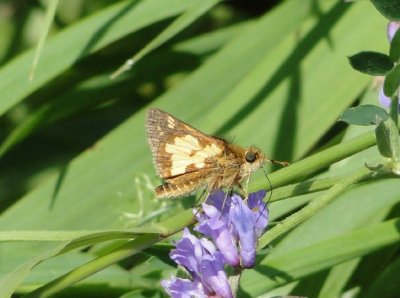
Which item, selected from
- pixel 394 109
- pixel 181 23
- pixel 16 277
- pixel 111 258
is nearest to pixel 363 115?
pixel 394 109

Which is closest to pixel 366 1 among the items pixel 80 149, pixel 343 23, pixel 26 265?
pixel 343 23

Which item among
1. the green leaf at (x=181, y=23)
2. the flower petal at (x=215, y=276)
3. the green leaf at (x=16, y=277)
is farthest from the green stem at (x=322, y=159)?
the green leaf at (x=181, y=23)

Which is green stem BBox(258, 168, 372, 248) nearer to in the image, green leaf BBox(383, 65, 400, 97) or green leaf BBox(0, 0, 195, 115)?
green leaf BBox(383, 65, 400, 97)

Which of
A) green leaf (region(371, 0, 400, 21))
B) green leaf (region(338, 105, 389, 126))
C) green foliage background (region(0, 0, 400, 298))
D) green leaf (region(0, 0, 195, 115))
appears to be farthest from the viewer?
green leaf (region(0, 0, 195, 115))

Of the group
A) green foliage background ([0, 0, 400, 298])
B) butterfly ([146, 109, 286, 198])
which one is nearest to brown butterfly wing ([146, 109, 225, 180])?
butterfly ([146, 109, 286, 198])

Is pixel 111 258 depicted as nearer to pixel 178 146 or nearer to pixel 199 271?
pixel 199 271

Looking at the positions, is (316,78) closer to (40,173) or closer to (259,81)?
(259,81)

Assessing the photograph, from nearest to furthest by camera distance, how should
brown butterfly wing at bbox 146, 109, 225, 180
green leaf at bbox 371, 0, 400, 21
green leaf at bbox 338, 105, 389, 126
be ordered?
green leaf at bbox 371, 0, 400, 21 < green leaf at bbox 338, 105, 389, 126 < brown butterfly wing at bbox 146, 109, 225, 180
